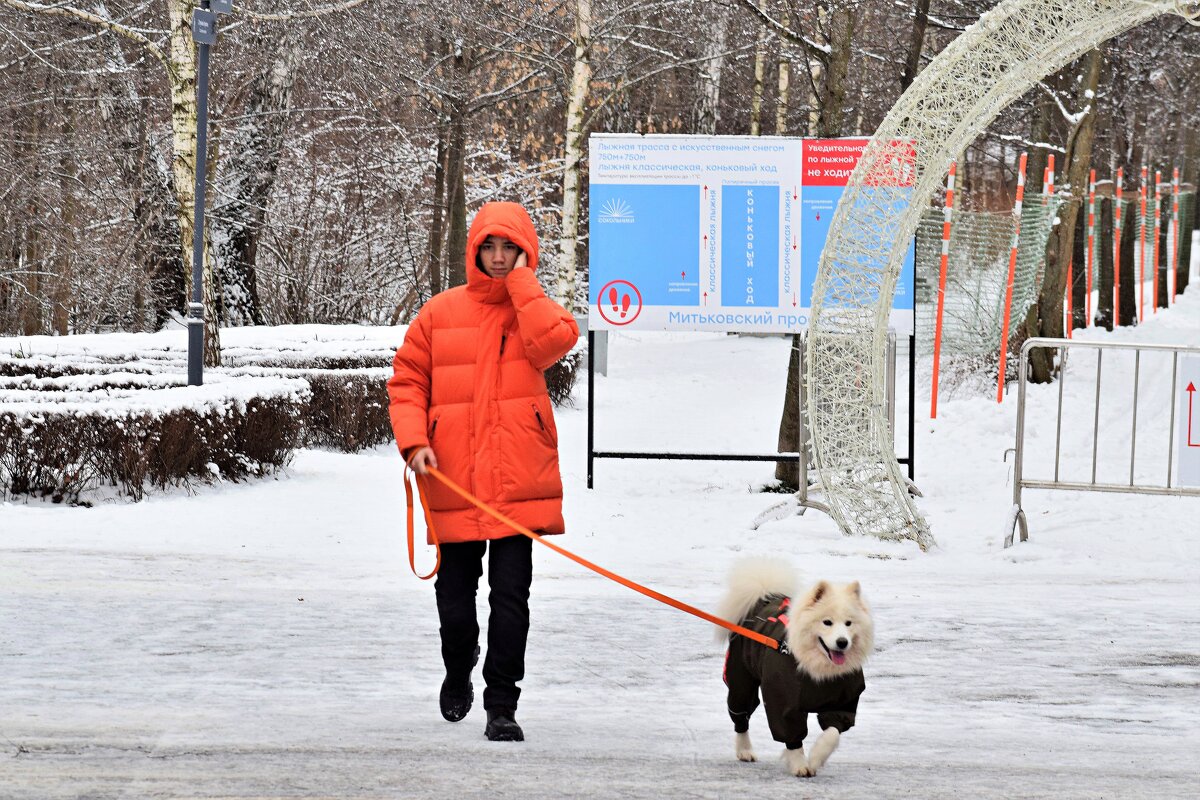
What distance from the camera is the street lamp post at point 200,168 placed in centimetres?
1322

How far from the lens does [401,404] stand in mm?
4828

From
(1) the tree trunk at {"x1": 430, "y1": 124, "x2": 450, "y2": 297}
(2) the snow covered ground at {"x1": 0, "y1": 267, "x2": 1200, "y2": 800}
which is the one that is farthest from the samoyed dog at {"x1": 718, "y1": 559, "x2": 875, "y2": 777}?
(1) the tree trunk at {"x1": 430, "y1": 124, "x2": 450, "y2": 297}

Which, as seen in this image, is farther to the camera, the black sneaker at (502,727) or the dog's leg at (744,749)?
the black sneaker at (502,727)

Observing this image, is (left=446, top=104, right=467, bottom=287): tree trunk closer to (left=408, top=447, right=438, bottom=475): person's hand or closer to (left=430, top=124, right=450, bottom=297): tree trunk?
(left=430, top=124, right=450, bottom=297): tree trunk

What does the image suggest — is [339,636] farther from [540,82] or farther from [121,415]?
[540,82]

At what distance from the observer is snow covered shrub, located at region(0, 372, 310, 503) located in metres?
9.88

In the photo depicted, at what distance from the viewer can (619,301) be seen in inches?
448

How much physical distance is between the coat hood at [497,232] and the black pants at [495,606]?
2.82 ft

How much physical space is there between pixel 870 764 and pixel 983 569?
4104mm

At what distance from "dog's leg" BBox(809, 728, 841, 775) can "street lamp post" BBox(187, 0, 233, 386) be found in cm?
954

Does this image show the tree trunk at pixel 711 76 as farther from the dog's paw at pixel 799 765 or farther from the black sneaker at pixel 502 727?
the dog's paw at pixel 799 765

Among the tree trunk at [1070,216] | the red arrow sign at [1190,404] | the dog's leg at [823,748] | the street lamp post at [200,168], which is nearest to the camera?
the dog's leg at [823,748]

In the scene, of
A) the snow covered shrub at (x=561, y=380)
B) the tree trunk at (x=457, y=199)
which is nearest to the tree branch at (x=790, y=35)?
the snow covered shrub at (x=561, y=380)

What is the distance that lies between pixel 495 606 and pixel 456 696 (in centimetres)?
45
